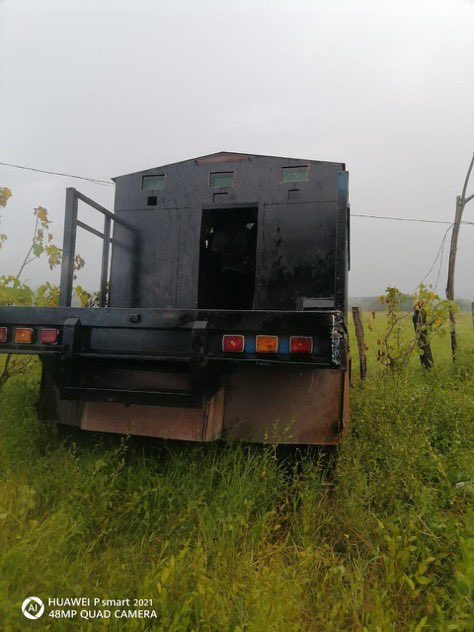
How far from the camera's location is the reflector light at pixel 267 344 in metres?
2.22

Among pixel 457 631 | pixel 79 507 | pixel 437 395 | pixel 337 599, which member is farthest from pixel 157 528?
pixel 437 395

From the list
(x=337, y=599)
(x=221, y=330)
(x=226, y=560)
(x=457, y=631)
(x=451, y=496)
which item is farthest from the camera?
(x=451, y=496)

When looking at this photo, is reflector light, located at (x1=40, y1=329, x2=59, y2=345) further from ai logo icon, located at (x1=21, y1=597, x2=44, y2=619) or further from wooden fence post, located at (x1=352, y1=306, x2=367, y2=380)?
wooden fence post, located at (x1=352, y1=306, x2=367, y2=380)

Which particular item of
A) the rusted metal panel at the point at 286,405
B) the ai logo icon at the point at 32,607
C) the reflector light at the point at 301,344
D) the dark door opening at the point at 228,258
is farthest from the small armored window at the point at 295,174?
the ai logo icon at the point at 32,607

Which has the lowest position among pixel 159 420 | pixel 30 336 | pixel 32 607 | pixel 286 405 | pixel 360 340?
pixel 32 607

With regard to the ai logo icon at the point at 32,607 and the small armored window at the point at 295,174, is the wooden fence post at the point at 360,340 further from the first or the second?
the ai logo icon at the point at 32,607

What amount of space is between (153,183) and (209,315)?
2144 millimetres

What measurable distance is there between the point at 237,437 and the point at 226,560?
90 centimetres

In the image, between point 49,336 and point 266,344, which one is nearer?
point 266,344

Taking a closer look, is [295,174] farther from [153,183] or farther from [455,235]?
[455,235]

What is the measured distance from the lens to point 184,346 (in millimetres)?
2354

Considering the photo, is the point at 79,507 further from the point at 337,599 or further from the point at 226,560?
the point at 337,599

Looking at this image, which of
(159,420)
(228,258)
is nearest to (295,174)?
(228,258)

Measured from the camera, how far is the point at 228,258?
4.28 m
